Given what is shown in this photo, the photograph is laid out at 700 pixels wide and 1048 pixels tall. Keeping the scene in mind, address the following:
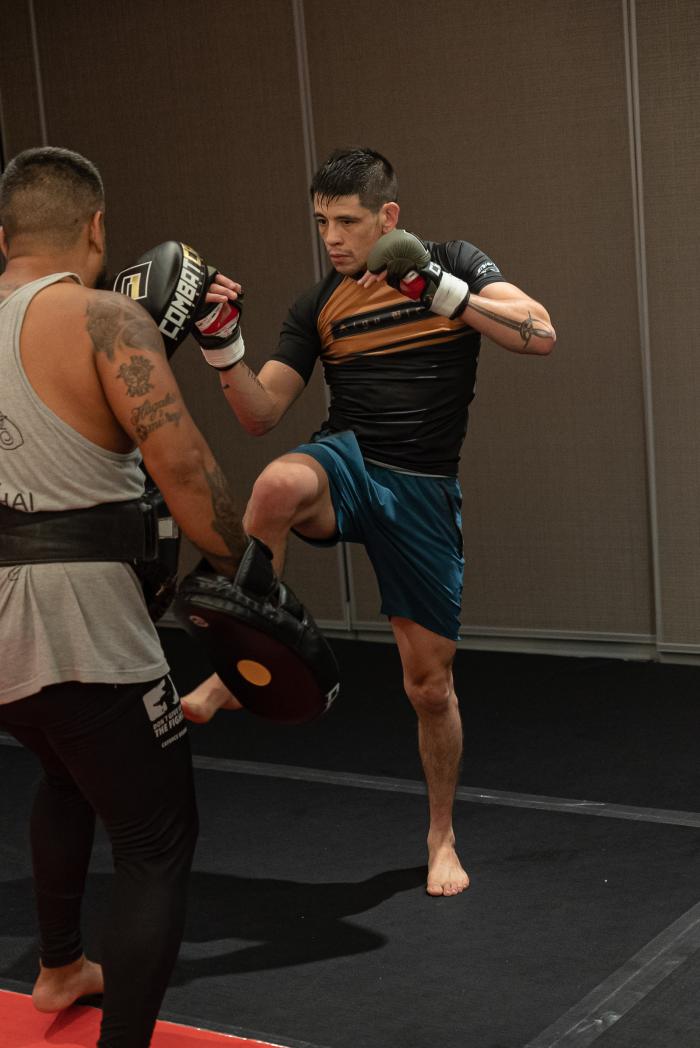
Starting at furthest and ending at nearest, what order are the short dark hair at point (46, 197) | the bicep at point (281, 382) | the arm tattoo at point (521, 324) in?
1. the bicep at point (281, 382)
2. the arm tattoo at point (521, 324)
3. the short dark hair at point (46, 197)

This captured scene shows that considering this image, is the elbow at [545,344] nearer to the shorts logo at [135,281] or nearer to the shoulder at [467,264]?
the shoulder at [467,264]

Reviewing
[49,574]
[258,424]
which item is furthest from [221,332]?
[49,574]

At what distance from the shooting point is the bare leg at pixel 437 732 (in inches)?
118

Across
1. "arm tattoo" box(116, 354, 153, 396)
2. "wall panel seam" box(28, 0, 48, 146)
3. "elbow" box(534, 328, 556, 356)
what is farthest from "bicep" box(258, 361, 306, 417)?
"wall panel seam" box(28, 0, 48, 146)

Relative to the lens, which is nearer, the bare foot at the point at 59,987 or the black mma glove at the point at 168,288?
the black mma glove at the point at 168,288

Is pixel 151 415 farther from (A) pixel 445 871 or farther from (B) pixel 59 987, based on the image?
(A) pixel 445 871

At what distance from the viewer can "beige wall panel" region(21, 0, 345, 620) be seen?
5.24 meters

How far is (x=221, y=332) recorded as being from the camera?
2793 millimetres

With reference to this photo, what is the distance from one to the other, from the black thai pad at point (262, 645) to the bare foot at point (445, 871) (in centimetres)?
85

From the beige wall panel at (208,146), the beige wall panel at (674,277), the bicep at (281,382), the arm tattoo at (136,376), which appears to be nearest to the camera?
the arm tattoo at (136,376)

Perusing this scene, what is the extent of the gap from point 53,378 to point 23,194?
292mm

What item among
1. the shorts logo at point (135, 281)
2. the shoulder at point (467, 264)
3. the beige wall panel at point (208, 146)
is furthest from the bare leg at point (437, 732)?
the beige wall panel at point (208, 146)

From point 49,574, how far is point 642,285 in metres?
3.04

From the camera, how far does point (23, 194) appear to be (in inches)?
80.7
